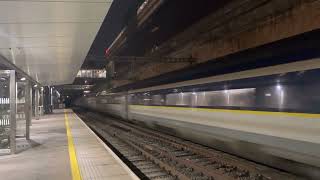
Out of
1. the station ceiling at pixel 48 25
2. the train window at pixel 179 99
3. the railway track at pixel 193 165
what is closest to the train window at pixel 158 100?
the train window at pixel 179 99

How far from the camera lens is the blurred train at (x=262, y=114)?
7.37m

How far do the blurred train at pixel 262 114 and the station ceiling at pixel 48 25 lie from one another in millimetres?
3843

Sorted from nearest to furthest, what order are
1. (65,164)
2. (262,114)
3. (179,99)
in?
(262,114) < (65,164) < (179,99)

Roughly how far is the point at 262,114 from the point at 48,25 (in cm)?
499

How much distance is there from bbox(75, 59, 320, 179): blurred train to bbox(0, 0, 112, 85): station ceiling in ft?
12.6

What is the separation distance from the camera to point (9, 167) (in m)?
9.66

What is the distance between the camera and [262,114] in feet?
29.2

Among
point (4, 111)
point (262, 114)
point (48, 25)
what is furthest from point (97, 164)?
point (4, 111)

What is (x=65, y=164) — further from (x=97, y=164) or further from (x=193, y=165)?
(x=193, y=165)

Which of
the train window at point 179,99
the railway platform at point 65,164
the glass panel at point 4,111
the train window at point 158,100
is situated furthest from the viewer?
the train window at point 158,100

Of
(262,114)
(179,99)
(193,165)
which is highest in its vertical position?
(179,99)

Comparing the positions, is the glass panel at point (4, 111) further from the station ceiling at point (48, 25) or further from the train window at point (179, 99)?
the train window at point (179, 99)

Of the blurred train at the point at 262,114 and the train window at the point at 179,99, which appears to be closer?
the blurred train at the point at 262,114

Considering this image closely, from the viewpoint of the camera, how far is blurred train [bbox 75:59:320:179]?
7367mm
